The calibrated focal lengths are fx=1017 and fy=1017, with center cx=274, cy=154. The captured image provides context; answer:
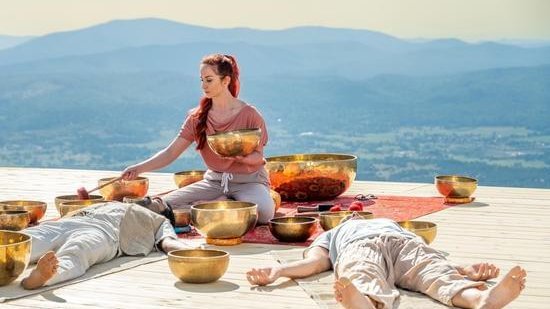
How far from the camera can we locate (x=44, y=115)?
146 ft

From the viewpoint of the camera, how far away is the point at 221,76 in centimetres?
541

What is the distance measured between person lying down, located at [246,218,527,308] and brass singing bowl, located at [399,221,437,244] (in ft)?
1.65

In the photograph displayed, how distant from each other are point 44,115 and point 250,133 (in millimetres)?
40508

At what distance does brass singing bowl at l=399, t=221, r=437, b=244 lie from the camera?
14.8ft

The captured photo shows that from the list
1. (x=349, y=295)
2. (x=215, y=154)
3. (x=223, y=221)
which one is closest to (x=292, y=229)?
(x=223, y=221)

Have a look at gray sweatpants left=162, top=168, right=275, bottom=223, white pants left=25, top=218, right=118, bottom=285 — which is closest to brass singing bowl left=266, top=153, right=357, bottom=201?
gray sweatpants left=162, top=168, right=275, bottom=223

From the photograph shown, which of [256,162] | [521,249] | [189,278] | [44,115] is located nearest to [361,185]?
[256,162]

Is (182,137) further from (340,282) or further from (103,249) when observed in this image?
(340,282)

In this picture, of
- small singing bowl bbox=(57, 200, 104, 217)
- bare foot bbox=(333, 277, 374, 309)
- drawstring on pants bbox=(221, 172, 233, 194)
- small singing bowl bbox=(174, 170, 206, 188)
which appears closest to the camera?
bare foot bbox=(333, 277, 374, 309)

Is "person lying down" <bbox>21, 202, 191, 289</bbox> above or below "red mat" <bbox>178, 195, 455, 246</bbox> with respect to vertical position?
above

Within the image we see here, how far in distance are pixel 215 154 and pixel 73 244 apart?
160 cm

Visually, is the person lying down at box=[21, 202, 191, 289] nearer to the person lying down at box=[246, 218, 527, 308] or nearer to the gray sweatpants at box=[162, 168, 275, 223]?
the person lying down at box=[246, 218, 527, 308]

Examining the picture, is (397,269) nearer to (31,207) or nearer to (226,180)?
(226,180)

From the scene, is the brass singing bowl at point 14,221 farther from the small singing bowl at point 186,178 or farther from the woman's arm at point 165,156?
the small singing bowl at point 186,178
